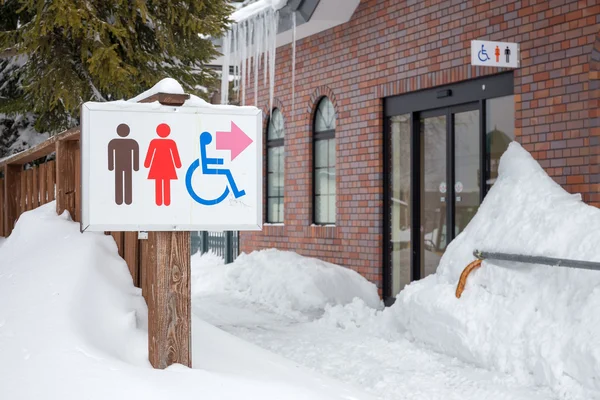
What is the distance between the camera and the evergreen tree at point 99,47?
8367 millimetres

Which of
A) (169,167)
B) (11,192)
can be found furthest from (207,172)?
(11,192)

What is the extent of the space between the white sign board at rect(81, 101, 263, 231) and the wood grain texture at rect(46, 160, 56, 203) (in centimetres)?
381

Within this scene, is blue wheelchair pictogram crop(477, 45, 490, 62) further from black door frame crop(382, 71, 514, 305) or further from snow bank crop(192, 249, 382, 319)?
snow bank crop(192, 249, 382, 319)

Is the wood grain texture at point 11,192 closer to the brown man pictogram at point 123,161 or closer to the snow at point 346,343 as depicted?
the snow at point 346,343

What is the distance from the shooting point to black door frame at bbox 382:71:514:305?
904 cm

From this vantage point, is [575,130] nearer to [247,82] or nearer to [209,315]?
[209,315]

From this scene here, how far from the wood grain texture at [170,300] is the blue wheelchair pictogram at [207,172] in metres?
0.21

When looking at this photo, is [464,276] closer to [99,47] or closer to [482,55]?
[482,55]

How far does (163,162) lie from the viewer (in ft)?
15.1

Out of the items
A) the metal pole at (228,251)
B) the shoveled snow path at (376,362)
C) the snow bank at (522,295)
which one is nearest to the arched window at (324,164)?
the shoveled snow path at (376,362)

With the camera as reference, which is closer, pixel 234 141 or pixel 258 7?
pixel 234 141

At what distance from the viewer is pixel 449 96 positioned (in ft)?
31.5

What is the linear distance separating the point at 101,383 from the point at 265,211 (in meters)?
9.51

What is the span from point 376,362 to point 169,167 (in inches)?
130
